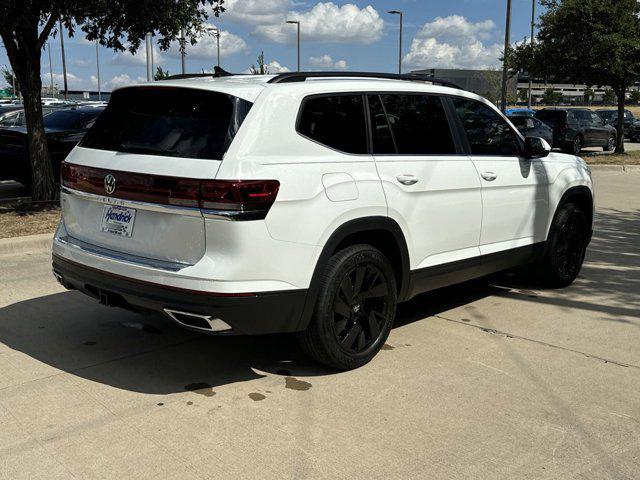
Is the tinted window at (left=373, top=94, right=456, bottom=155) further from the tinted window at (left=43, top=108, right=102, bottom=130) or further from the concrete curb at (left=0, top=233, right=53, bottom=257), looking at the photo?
the tinted window at (left=43, top=108, right=102, bottom=130)

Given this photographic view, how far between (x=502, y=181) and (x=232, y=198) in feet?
8.67

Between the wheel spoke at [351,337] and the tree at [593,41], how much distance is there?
749 inches

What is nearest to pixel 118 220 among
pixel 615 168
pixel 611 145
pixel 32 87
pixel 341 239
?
pixel 341 239

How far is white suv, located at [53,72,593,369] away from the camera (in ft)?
12.0

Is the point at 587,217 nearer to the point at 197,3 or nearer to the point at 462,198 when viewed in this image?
the point at 462,198

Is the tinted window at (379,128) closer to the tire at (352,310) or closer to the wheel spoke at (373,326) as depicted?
the tire at (352,310)

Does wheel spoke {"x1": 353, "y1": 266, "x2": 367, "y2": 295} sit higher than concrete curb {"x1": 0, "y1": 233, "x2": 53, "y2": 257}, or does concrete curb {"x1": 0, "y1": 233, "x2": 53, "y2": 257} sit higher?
wheel spoke {"x1": 353, "y1": 266, "x2": 367, "y2": 295}

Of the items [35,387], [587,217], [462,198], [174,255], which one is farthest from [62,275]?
[587,217]

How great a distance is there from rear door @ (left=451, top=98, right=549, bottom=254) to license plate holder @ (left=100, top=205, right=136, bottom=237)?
2624mm

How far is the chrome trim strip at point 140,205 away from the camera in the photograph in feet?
12.0

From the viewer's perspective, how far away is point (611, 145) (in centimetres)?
2609

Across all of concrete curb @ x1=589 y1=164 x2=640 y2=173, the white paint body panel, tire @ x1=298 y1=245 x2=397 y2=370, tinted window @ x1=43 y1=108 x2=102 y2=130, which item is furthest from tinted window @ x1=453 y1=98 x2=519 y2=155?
concrete curb @ x1=589 y1=164 x2=640 y2=173

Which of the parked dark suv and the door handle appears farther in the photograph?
the parked dark suv

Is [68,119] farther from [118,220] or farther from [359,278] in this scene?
[359,278]
